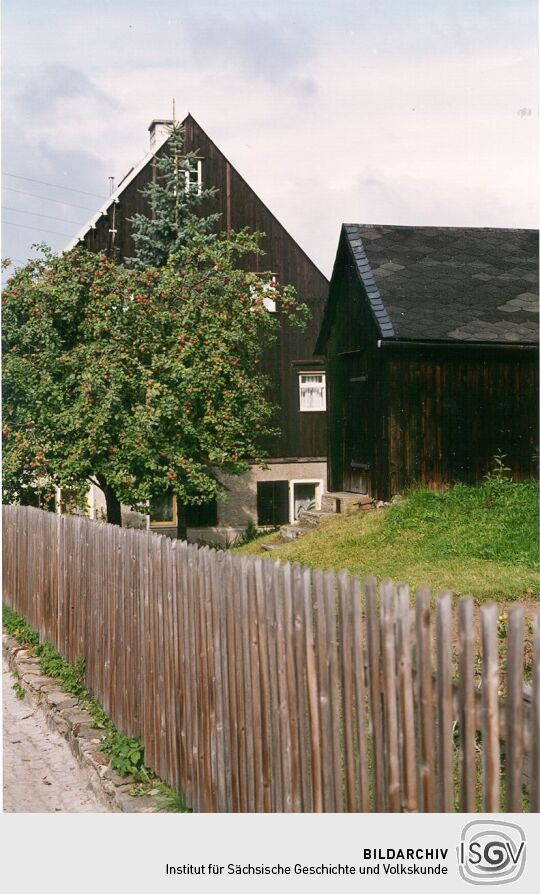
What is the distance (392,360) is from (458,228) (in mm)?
4139

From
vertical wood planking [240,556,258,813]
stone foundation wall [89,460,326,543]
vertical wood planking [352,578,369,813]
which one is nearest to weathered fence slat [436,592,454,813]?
vertical wood planking [352,578,369,813]

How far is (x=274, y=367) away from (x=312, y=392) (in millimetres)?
1346

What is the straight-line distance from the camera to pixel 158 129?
26281mm

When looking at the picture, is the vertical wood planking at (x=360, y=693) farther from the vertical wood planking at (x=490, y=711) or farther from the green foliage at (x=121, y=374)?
the green foliage at (x=121, y=374)

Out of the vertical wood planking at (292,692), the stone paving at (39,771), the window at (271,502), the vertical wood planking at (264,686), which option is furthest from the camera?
the window at (271,502)

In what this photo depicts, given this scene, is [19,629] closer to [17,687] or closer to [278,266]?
[17,687]

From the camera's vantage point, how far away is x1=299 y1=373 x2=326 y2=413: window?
26812 millimetres

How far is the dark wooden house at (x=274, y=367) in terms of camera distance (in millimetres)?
25345

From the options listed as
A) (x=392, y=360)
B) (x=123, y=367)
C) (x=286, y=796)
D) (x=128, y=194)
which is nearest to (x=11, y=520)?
(x=123, y=367)

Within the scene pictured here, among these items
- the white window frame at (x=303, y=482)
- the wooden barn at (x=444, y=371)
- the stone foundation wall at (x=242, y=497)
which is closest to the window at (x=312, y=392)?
the stone foundation wall at (x=242, y=497)

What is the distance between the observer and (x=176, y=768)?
6152 millimetres

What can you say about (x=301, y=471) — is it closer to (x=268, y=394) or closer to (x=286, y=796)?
(x=268, y=394)

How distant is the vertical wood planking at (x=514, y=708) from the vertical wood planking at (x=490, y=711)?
5cm
